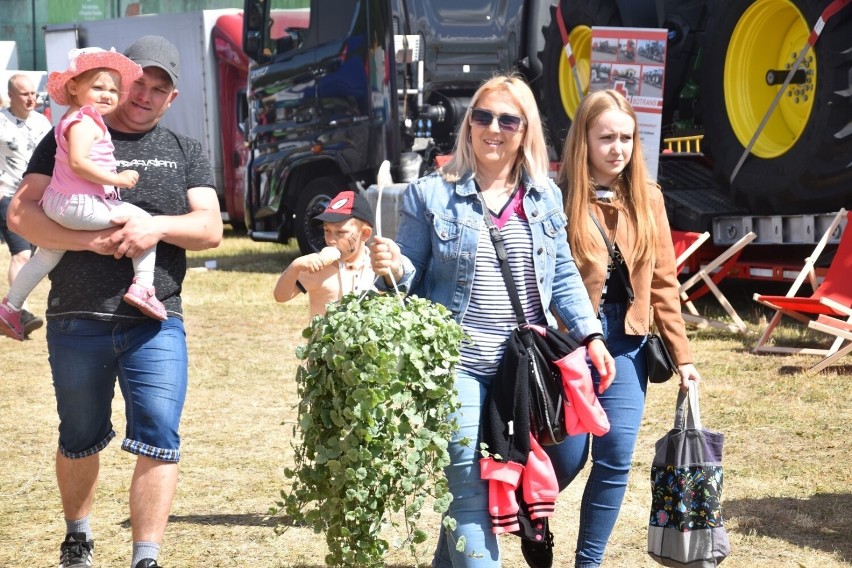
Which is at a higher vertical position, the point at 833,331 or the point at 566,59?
the point at 566,59

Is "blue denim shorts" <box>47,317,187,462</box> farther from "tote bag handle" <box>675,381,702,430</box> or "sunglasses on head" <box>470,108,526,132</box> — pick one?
"tote bag handle" <box>675,381,702,430</box>

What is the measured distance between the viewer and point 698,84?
32.8ft

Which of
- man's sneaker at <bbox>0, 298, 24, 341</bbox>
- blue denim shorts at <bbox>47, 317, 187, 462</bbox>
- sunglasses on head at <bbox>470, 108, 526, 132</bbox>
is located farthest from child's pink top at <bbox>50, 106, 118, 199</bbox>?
sunglasses on head at <bbox>470, 108, 526, 132</bbox>

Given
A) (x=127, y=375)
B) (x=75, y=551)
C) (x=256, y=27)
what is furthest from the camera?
(x=256, y=27)

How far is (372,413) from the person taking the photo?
3010mm

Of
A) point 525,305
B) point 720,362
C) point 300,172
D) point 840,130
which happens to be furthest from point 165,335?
point 300,172

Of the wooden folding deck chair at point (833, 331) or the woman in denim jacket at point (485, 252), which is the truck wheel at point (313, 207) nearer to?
the wooden folding deck chair at point (833, 331)

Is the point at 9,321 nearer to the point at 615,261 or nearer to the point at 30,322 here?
the point at 615,261

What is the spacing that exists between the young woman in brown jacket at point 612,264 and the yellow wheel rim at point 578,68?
20.9 feet

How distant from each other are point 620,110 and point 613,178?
222mm

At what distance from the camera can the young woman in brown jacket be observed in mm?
3889

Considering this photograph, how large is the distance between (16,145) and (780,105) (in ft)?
18.7

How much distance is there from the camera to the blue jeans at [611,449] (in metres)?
3.88

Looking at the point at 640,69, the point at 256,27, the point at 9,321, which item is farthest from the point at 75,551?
the point at 256,27
